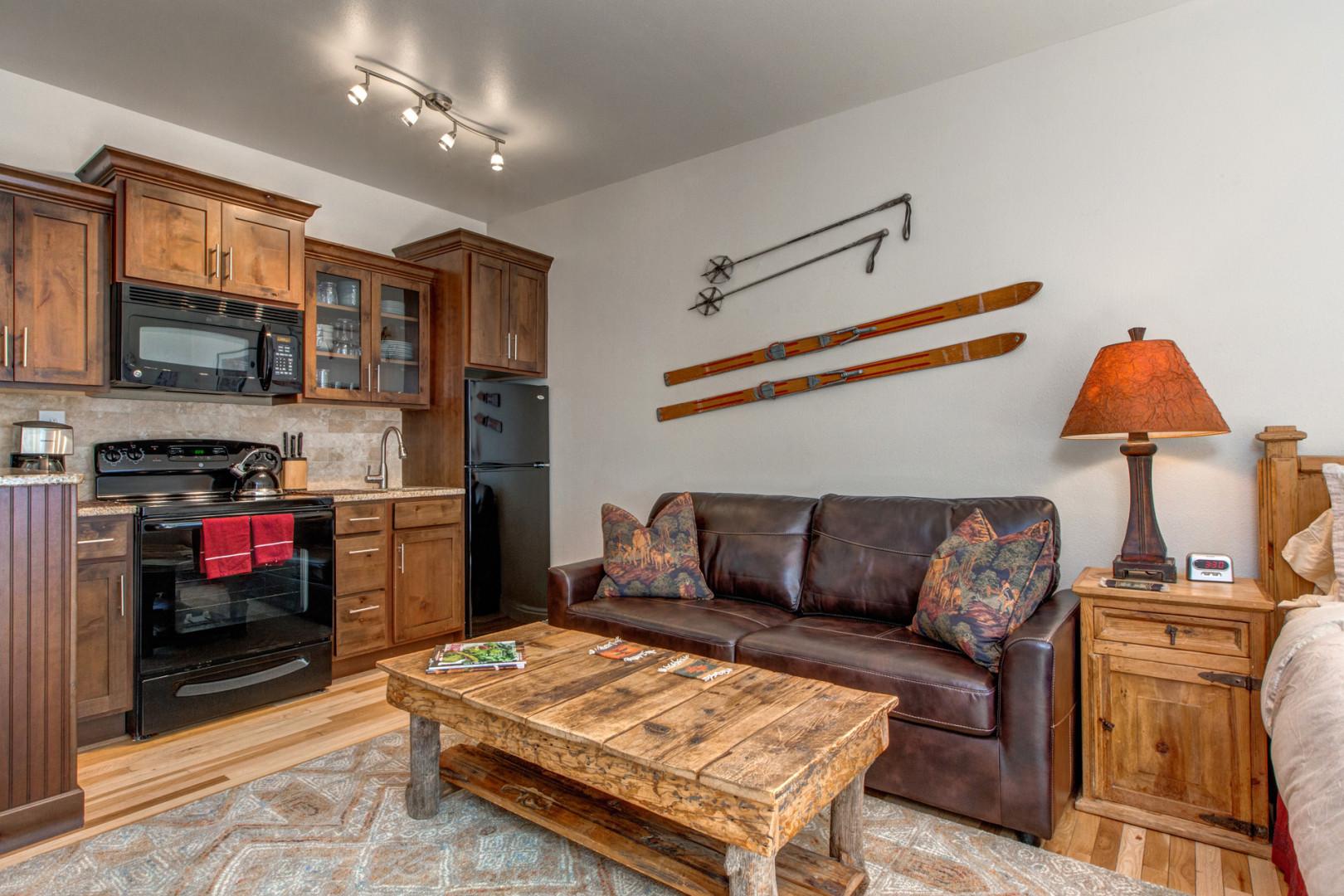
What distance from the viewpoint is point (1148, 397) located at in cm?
218

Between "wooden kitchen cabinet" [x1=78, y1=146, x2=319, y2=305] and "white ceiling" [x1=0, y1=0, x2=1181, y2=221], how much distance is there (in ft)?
1.40

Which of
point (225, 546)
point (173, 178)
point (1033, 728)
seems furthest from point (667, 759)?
point (173, 178)

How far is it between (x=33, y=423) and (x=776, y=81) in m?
3.34

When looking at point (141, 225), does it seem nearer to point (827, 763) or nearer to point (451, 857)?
point (451, 857)

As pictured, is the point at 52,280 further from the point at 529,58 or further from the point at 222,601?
the point at 529,58

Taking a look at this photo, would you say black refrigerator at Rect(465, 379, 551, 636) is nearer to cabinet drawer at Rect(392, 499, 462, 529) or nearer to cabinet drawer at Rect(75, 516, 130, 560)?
cabinet drawer at Rect(392, 499, 462, 529)

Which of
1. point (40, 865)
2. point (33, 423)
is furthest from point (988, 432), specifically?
point (33, 423)

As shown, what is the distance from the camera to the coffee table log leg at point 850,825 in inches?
69.1

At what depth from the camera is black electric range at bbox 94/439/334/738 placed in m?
2.81

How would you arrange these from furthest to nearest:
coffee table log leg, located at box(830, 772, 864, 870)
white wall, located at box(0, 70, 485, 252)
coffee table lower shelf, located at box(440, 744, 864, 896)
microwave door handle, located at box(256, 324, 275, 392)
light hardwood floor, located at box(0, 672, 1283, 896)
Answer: microwave door handle, located at box(256, 324, 275, 392) < white wall, located at box(0, 70, 485, 252) < light hardwood floor, located at box(0, 672, 1283, 896) < coffee table log leg, located at box(830, 772, 864, 870) < coffee table lower shelf, located at box(440, 744, 864, 896)

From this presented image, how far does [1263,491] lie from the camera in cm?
231

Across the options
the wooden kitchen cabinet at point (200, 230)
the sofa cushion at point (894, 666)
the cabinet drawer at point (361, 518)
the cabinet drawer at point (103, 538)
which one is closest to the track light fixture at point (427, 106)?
the wooden kitchen cabinet at point (200, 230)

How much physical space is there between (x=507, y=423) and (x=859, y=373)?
210 centimetres

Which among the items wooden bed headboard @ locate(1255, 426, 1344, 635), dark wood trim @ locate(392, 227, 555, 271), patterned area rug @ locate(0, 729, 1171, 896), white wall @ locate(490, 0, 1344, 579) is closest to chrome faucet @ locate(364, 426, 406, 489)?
dark wood trim @ locate(392, 227, 555, 271)
